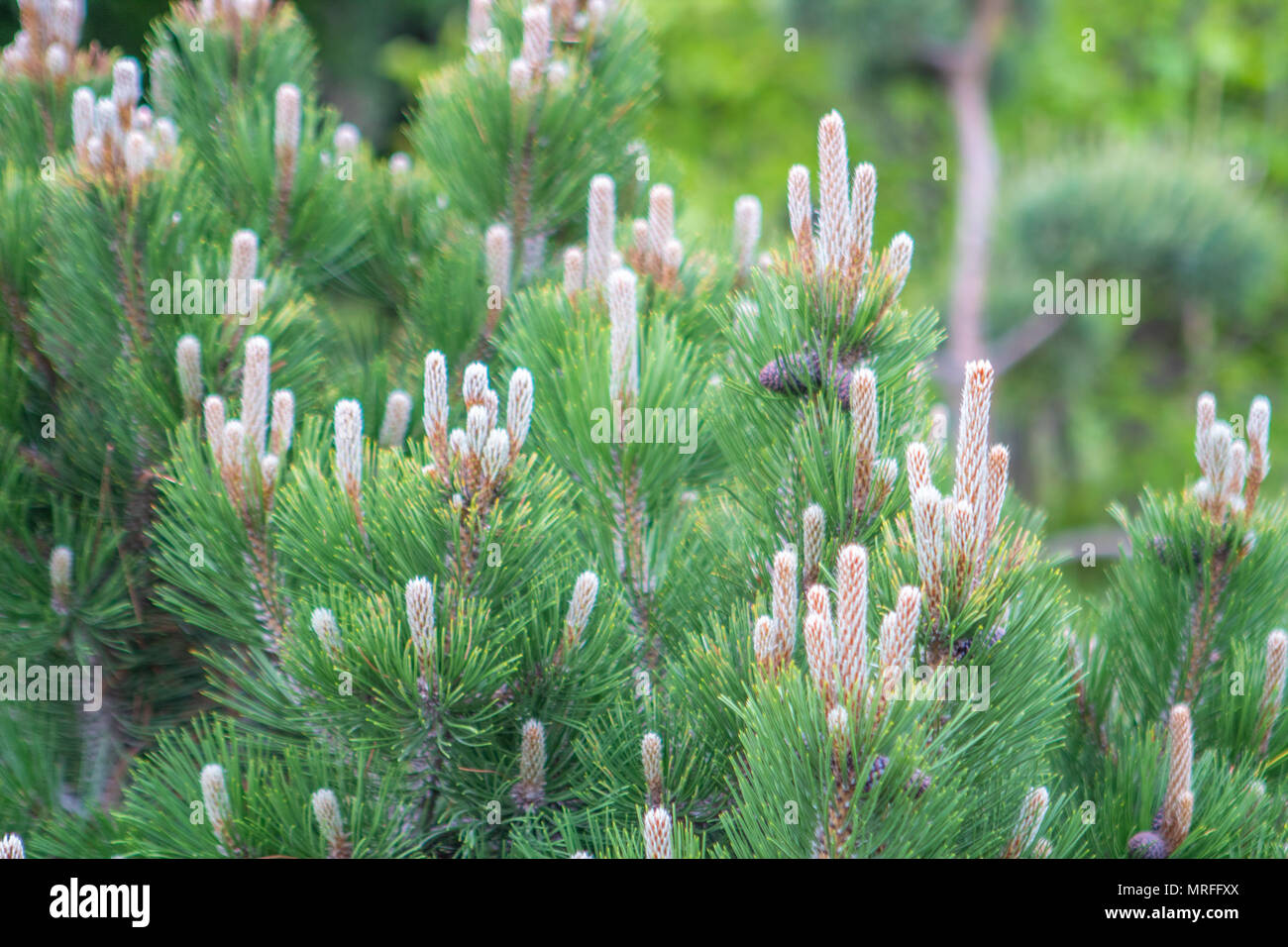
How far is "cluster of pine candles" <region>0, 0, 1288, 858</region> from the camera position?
0.97m

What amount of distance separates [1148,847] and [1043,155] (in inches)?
309

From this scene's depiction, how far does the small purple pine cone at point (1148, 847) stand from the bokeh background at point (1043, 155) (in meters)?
4.58

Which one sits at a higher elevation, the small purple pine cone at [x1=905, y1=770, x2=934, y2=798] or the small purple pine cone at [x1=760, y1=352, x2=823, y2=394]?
the small purple pine cone at [x1=760, y1=352, x2=823, y2=394]

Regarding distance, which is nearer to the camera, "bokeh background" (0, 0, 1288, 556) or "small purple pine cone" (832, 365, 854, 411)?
"small purple pine cone" (832, 365, 854, 411)

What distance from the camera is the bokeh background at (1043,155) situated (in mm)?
5746

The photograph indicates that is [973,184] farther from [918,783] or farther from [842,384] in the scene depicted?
[918,783]

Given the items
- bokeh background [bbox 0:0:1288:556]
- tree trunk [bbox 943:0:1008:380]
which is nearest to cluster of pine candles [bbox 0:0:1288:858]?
bokeh background [bbox 0:0:1288:556]

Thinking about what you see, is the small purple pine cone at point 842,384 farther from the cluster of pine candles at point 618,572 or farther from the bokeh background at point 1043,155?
the bokeh background at point 1043,155

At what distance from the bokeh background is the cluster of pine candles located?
451cm

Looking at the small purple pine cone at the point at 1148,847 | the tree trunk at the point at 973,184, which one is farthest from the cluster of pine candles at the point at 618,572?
the tree trunk at the point at 973,184

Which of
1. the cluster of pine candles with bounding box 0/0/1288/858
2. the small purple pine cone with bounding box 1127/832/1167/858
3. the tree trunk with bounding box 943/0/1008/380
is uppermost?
the tree trunk with bounding box 943/0/1008/380

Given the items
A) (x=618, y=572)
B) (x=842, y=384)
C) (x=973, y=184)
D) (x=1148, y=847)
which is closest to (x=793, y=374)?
(x=842, y=384)

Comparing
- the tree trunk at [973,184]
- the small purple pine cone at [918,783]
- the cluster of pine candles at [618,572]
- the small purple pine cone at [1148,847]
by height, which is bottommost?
the small purple pine cone at [1148,847]

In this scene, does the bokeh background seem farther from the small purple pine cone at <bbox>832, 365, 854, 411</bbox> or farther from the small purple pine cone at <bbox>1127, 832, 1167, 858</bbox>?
the small purple pine cone at <bbox>832, 365, 854, 411</bbox>
